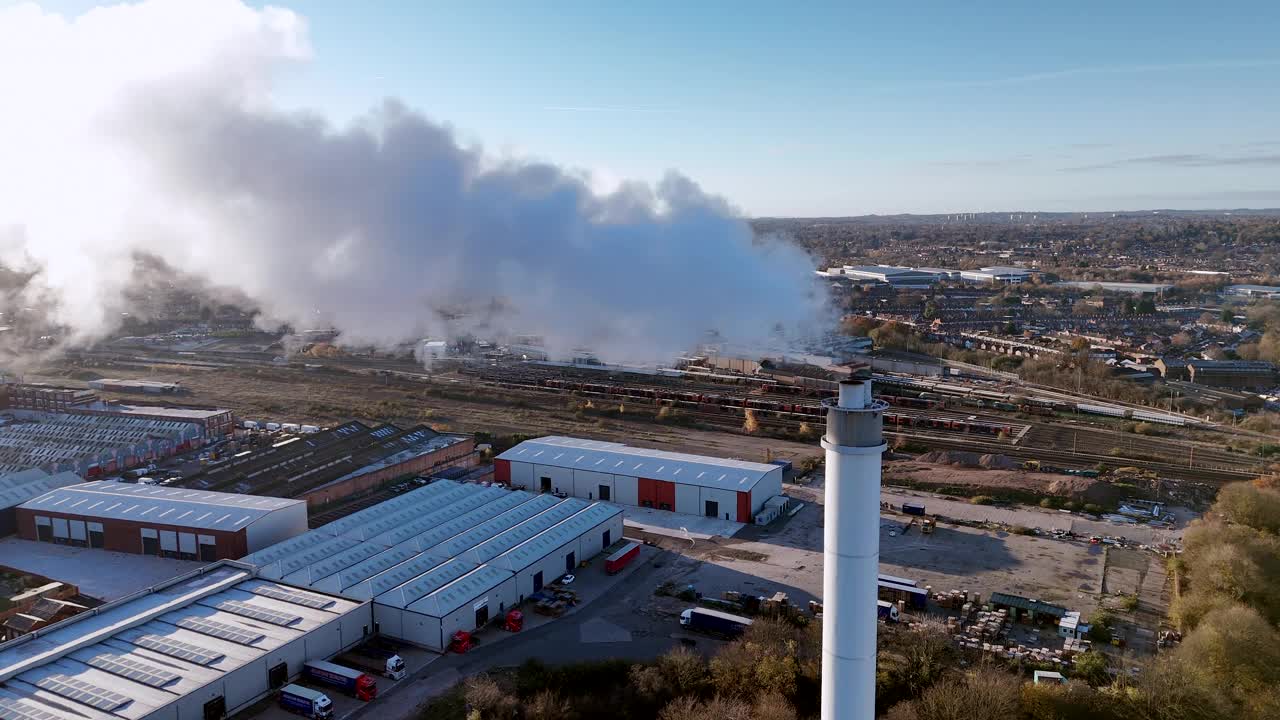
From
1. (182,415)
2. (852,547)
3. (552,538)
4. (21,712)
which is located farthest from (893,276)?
(21,712)

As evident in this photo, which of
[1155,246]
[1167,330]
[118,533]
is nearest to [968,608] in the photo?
[118,533]

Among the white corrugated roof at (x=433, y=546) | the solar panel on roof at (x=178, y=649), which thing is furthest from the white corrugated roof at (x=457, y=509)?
the solar panel on roof at (x=178, y=649)

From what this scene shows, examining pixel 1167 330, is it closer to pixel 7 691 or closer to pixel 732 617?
pixel 732 617

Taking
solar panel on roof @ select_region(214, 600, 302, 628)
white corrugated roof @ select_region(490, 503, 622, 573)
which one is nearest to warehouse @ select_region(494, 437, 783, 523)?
white corrugated roof @ select_region(490, 503, 622, 573)

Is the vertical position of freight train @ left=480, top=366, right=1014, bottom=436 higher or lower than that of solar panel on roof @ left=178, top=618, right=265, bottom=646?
lower

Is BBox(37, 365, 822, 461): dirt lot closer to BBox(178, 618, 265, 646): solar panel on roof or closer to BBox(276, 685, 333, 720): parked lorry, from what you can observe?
BBox(178, 618, 265, 646): solar panel on roof

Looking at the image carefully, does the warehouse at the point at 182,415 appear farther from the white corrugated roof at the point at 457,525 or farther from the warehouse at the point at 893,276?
the warehouse at the point at 893,276
